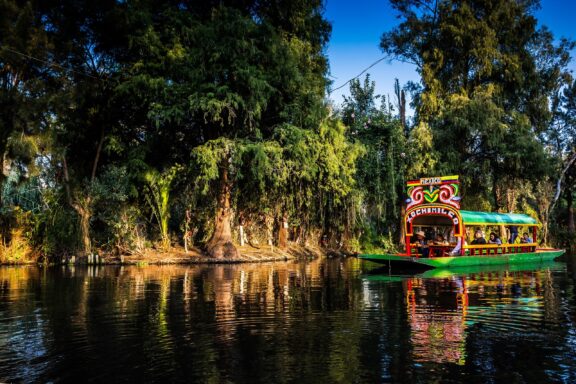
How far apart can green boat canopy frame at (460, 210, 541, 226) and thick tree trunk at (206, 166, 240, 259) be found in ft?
35.9

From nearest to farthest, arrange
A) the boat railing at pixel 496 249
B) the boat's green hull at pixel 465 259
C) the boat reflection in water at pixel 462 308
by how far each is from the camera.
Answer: the boat reflection in water at pixel 462 308 < the boat's green hull at pixel 465 259 < the boat railing at pixel 496 249

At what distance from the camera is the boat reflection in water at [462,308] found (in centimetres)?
747

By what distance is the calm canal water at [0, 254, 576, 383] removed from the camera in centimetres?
625

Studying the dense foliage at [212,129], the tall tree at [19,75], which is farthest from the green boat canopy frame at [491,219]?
the tall tree at [19,75]

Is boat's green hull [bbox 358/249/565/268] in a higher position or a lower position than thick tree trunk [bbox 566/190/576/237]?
lower

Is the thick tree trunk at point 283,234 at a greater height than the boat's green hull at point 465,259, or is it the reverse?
the thick tree trunk at point 283,234

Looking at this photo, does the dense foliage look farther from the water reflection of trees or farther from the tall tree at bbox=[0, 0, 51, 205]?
the water reflection of trees

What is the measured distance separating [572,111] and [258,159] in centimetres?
2923

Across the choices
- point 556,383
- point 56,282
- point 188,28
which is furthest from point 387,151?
point 556,383

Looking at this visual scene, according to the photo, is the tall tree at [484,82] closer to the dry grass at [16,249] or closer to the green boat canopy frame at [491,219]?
the green boat canopy frame at [491,219]

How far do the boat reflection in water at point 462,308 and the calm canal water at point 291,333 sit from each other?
0.10ft

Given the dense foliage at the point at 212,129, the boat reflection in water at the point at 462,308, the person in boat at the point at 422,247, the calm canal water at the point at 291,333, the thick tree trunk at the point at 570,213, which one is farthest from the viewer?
the thick tree trunk at the point at 570,213

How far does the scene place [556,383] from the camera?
5.72m

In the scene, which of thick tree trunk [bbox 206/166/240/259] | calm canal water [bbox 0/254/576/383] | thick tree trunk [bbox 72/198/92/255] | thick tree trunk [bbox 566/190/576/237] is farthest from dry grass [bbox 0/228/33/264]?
thick tree trunk [bbox 566/190/576/237]
